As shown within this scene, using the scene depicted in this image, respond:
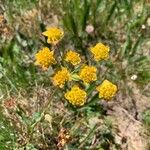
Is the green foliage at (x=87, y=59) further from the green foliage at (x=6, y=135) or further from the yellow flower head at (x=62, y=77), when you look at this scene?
the yellow flower head at (x=62, y=77)

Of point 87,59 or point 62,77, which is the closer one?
point 62,77

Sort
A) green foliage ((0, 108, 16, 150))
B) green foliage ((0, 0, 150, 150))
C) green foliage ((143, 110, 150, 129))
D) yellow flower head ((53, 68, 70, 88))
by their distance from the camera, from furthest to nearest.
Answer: green foliage ((143, 110, 150, 129)) → green foliage ((0, 0, 150, 150)) → green foliage ((0, 108, 16, 150)) → yellow flower head ((53, 68, 70, 88))

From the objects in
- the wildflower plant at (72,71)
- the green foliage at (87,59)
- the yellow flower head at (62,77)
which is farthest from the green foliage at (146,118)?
the yellow flower head at (62,77)

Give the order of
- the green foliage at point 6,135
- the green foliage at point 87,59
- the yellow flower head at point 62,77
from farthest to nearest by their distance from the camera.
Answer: the green foliage at point 87,59
the green foliage at point 6,135
the yellow flower head at point 62,77

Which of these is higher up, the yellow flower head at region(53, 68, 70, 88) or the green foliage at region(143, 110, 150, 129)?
the green foliage at region(143, 110, 150, 129)

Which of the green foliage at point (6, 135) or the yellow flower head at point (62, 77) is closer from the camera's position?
the yellow flower head at point (62, 77)

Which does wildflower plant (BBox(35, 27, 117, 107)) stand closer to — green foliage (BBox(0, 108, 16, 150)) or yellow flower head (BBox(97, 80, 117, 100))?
yellow flower head (BBox(97, 80, 117, 100))

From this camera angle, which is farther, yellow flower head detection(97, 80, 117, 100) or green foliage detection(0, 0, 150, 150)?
green foliage detection(0, 0, 150, 150)

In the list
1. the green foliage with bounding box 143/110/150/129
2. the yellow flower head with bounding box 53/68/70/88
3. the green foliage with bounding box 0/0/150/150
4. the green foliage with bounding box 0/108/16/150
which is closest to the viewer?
the yellow flower head with bounding box 53/68/70/88

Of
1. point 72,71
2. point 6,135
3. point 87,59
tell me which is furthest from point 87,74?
point 87,59

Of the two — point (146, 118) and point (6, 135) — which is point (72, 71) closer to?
point (6, 135)

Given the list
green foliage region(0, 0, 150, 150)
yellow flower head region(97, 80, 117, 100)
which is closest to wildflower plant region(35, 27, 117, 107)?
yellow flower head region(97, 80, 117, 100)

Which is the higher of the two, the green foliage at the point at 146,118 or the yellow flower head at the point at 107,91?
the green foliage at the point at 146,118

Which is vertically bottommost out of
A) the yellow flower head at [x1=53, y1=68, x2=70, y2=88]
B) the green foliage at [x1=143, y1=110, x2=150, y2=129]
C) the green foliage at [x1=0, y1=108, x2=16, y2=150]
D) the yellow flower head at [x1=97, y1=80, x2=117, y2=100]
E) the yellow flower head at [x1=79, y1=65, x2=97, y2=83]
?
the green foliage at [x1=0, y1=108, x2=16, y2=150]
